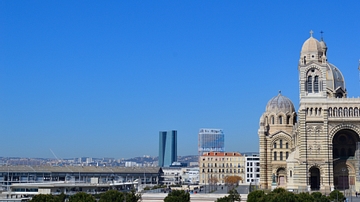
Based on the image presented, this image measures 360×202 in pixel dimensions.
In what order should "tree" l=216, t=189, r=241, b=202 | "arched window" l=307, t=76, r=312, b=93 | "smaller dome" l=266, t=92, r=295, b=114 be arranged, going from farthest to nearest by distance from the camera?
1. "smaller dome" l=266, t=92, r=295, b=114
2. "arched window" l=307, t=76, r=312, b=93
3. "tree" l=216, t=189, r=241, b=202

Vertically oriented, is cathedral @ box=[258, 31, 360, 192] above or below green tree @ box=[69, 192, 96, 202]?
above

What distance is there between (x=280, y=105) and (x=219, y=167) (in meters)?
52.3

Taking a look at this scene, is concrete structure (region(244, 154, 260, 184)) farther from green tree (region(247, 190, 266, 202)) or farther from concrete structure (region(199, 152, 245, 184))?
green tree (region(247, 190, 266, 202))

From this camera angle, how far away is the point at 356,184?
296 ft

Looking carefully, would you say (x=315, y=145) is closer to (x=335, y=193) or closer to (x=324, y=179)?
(x=324, y=179)

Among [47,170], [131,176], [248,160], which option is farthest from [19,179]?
[248,160]

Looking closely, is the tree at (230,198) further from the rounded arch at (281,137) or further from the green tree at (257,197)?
the rounded arch at (281,137)

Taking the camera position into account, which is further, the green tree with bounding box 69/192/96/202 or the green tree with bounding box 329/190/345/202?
the green tree with bounding box 329/190/345/202

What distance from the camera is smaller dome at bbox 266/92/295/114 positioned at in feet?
374

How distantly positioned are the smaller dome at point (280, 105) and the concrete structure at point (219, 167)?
49.8 meters

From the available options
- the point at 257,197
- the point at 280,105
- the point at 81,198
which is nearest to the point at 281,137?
the point at 280,105

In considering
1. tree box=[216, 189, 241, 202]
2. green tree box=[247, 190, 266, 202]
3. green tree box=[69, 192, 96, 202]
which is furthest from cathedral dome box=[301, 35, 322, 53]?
Result: green tree box=[69, 192, 96, 202]

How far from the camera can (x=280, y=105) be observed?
11456 centimetres

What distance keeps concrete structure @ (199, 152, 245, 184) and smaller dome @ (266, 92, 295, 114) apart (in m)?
49.8
